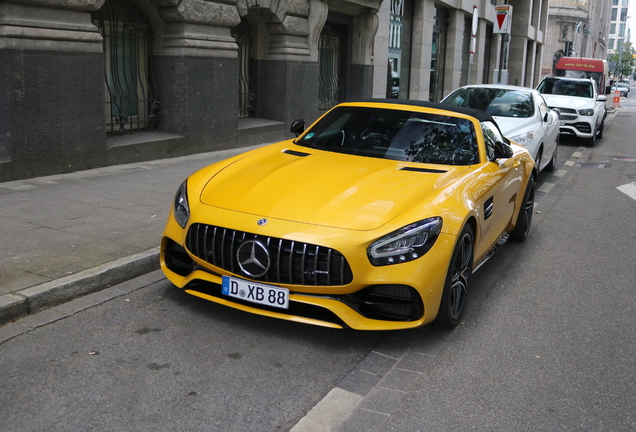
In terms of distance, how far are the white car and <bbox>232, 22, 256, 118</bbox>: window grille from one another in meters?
4.29

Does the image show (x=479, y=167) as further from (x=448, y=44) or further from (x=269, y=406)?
(x=448, y=44)

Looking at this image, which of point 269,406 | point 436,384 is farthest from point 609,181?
point 269,406

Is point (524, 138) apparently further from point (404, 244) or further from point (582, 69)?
point (582, 69)

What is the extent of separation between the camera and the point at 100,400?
11.0 feet

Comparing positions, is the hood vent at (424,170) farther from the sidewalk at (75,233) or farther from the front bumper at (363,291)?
the sidewalk at (75,233)

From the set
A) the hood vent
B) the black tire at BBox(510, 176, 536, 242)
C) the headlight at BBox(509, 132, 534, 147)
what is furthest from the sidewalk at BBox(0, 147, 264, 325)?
the headlight at BBox(509, 132, 534, 147)

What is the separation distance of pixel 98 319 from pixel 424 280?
6.95ft

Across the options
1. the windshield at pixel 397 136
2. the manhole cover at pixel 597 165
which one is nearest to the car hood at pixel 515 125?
the manhole cover at pixel 597 165

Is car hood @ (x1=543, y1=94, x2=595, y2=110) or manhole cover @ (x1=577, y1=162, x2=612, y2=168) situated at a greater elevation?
car hood @ (x1=543, y1=94, x2=595, y2=110)

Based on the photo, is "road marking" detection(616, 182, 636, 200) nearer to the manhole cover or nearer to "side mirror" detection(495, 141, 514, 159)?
the manhole cover

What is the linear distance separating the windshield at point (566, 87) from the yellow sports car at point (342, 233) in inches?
596

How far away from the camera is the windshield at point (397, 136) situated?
5.37 metres

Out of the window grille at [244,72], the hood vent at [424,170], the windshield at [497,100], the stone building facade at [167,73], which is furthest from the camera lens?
the window grille at [244,72]

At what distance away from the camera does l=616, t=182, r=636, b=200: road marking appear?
10.7 m
